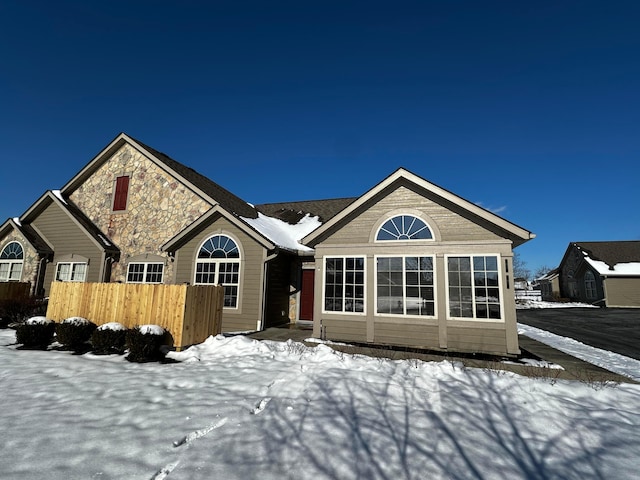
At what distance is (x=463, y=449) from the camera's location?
380 cm

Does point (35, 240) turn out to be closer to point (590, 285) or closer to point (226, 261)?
point (226, 261)

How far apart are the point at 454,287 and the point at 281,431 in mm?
6630

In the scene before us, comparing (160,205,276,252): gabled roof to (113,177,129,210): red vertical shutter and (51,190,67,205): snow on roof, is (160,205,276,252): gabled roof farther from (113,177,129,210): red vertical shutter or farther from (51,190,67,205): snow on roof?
(51,190,67,205): snow on roof

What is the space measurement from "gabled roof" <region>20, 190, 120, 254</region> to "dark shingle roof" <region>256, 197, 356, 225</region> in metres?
8.41

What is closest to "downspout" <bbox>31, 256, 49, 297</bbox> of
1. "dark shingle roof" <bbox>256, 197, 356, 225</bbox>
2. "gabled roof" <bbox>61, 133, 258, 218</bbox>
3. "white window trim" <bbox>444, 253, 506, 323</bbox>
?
"gabled roof" <bbox>61, 133, 258, 218</bbox>

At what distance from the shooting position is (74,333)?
834 cm

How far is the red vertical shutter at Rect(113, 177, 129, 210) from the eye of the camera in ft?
50.0

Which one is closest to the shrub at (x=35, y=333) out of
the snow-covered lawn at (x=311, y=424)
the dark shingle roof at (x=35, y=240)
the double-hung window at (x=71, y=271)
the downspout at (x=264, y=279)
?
the snow-covered lawn at (x=311, y=424)

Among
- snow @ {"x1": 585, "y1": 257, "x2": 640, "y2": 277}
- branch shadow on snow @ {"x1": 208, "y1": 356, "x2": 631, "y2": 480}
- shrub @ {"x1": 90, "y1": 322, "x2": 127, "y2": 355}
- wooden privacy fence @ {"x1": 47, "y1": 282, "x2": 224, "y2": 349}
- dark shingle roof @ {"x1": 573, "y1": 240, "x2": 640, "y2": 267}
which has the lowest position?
branch shadow on snow @ {"x1": 208, "y1": 356, "x2": 631, "y2": 480}

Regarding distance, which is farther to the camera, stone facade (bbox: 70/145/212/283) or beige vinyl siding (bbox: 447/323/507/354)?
stone facade (bbox: 70/145/212/283)

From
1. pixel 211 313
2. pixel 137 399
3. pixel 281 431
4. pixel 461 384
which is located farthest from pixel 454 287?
pixel 137 399

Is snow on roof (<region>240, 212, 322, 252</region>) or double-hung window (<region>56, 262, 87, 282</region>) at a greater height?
snow on roof (<region>240, 212, 322, 252</region>)

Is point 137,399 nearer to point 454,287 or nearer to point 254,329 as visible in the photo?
point 254,329

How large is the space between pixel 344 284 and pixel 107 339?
668cm
